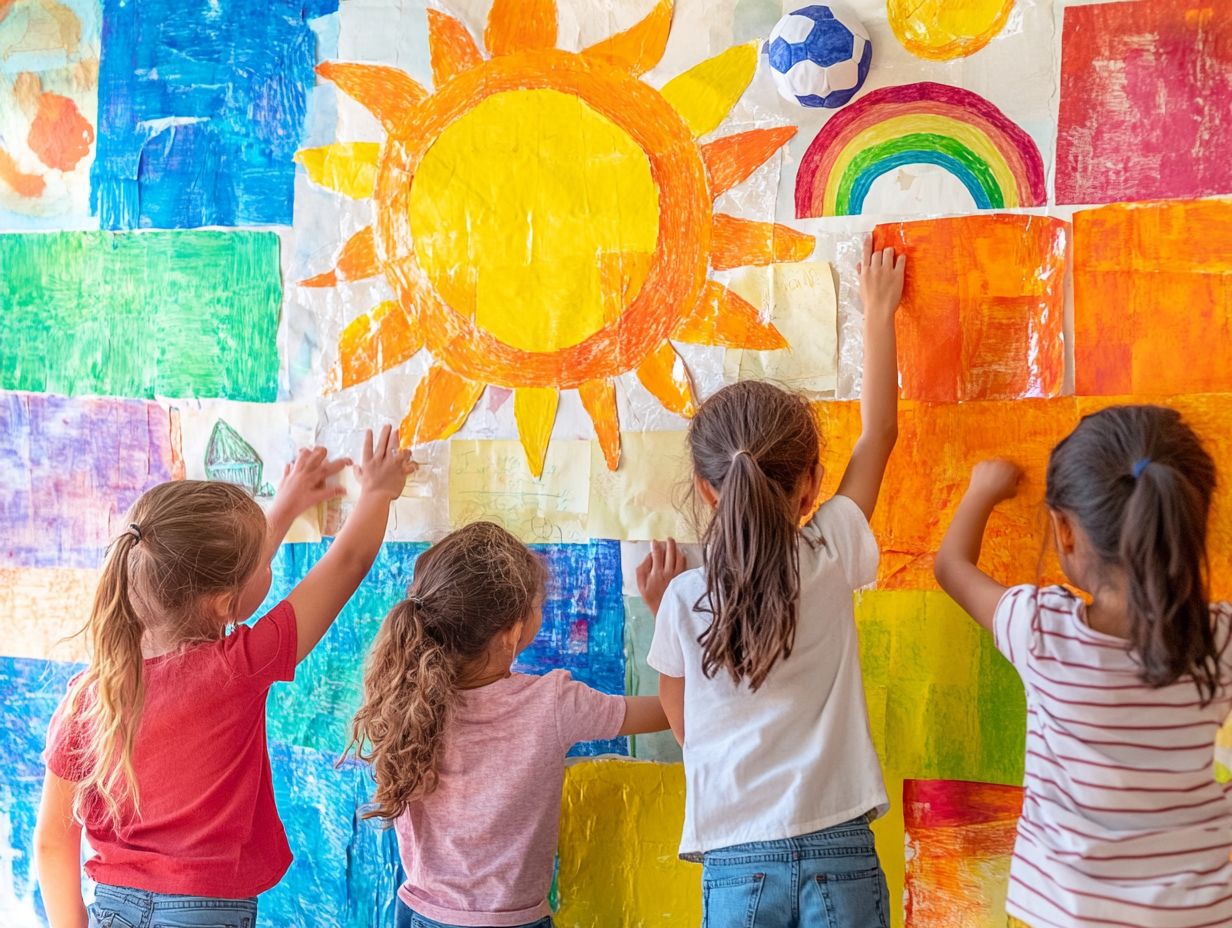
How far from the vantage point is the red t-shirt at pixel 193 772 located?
1.36 meters

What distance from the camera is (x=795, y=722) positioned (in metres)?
1.27

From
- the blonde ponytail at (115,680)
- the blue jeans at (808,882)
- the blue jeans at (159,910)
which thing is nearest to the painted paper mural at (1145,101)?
the blue jeans at (808,882)

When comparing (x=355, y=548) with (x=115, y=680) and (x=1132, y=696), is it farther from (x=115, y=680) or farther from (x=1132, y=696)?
(x=1132, y=696)

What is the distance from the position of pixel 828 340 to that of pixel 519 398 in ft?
1.47

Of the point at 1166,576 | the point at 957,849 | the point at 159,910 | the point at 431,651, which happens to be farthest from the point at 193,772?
the point at 1166,576

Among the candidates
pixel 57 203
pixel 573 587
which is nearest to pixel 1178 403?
pixel 573 587

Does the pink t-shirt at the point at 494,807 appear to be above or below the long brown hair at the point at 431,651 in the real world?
below

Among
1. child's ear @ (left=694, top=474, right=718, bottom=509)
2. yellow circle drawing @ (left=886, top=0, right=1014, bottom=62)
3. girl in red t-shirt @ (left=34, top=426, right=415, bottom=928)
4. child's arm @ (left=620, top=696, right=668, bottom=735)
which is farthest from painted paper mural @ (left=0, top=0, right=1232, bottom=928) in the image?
girl in red t-shirt @ (left=34, top=426, right=415, bottom=928)

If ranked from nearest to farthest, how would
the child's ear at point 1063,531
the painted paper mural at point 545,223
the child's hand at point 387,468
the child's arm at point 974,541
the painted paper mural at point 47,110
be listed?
the child's ear at point 1063,531, the child's arm at point 974,541, the painted paper mural at point 545,223, the child's hand at point 387,468, the painted paper mural at point 47,110

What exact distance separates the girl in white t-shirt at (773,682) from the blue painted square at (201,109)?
2.90 feet

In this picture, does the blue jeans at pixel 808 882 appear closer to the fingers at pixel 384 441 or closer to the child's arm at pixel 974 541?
the child's arm at pixel 974 541

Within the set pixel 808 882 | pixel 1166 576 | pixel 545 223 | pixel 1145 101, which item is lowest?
pixel 808 882

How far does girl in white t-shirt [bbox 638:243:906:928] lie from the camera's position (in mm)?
1243

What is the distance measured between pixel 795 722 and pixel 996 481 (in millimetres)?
402
